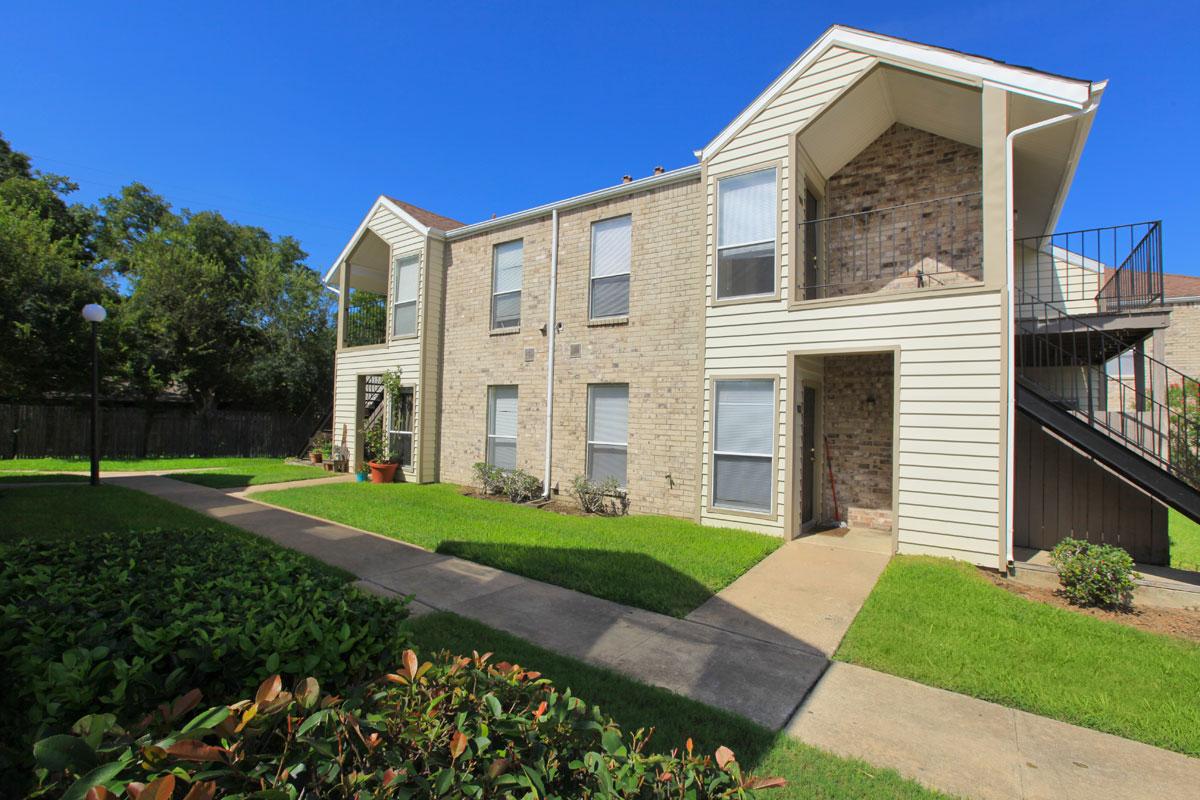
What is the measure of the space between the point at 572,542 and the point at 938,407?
5067mm

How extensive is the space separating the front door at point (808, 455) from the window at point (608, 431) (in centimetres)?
297

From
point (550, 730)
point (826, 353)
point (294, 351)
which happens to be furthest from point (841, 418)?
point (294, 351)

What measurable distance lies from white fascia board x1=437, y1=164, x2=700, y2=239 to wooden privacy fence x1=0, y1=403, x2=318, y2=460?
12150 mm

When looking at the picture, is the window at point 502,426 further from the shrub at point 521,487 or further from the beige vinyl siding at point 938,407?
the beige vinyl siding at point 938,407

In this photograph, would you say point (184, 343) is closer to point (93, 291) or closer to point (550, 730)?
point (93, 291)

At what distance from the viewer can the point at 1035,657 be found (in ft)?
13.9

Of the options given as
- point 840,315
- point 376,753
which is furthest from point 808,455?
point 376,753

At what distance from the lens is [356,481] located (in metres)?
12.8

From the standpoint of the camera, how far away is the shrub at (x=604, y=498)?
9.63 m

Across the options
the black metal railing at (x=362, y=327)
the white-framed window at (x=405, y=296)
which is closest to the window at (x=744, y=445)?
A: the white-framed window at (x=405, y=296)

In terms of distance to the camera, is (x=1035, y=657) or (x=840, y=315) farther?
(x=840, y=315)

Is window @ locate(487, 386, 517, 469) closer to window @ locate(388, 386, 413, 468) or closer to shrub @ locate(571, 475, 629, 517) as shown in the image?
shrub @ locate(571, 475, 629, 517)

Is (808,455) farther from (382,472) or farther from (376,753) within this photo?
(382,472)

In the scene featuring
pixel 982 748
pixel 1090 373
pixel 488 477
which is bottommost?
pixel 982 748
